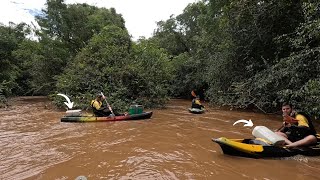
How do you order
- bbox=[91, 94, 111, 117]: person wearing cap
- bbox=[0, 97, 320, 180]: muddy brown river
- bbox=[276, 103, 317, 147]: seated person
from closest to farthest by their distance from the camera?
bbox=[0, 97, 320, 180]: muddy brown river → bbox=[276, 103, 317, 147]: seated person → bbox=[91, 94, 111, 117]: person wearing cap

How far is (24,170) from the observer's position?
5297 millimetres

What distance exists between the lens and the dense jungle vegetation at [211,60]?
9602mm

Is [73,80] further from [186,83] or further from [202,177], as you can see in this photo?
[202,177]

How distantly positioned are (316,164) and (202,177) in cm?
237

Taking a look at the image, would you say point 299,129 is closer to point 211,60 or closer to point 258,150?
point 258,150

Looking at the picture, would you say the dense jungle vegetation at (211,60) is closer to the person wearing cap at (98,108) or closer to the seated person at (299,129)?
the seated person at (299,129)

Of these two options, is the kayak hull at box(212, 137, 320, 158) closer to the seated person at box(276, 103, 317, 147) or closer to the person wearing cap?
the seated person at box(276, 103, 317, 147)

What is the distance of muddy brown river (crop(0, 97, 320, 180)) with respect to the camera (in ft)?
16.8

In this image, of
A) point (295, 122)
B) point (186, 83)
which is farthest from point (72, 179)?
point (186, 83)

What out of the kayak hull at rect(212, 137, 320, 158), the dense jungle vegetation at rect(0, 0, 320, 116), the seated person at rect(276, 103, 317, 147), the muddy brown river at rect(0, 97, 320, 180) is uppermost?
the dense jungle vegetation at rect(0, 0, 320, 116)

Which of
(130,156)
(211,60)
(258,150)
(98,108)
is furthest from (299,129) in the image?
(211,60)

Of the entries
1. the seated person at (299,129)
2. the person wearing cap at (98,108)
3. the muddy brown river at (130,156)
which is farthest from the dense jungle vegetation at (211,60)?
the person wearing cap at (98,108)

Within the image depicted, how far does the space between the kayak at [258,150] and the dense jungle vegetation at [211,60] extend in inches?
99.7

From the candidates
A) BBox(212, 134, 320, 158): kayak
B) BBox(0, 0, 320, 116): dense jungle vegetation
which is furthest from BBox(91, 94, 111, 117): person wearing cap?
BBox(212, 134, 320, 158): kayak
